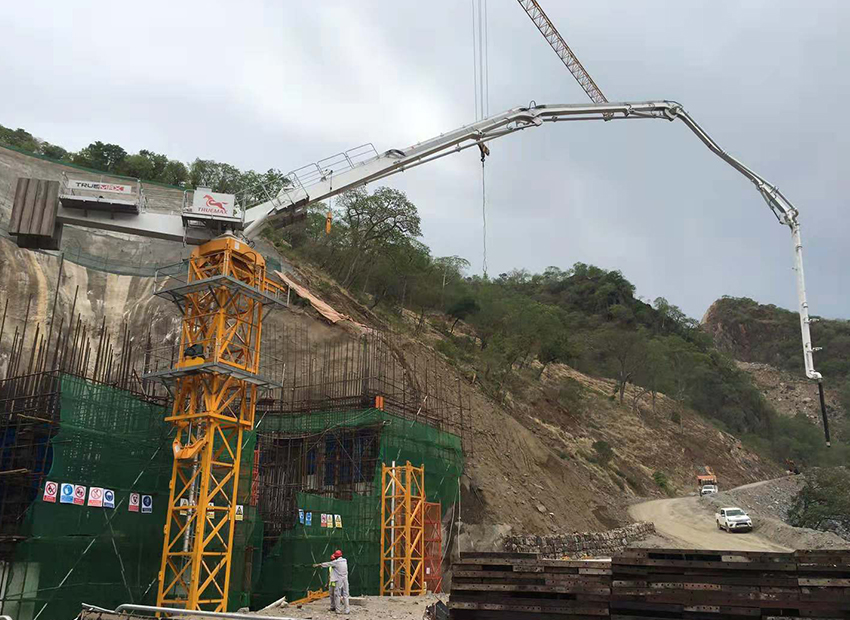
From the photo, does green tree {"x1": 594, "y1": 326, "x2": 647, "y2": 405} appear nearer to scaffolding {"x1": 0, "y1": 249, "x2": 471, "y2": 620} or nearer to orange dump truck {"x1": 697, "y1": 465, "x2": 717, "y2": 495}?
orange dump truck {"x1": 697, "y1": 465, "x2": 717, "y2": 495}

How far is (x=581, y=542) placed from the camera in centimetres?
3047

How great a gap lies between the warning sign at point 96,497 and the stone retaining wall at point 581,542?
14751mm

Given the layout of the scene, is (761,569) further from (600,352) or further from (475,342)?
(600,352)

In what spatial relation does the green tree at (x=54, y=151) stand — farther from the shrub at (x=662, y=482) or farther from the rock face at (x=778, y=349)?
the rock face at (x=778, y=349)

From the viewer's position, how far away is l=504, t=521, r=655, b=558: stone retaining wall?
27.5m

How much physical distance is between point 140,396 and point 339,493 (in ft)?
27.0

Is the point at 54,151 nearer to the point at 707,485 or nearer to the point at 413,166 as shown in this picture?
the point at 413,166

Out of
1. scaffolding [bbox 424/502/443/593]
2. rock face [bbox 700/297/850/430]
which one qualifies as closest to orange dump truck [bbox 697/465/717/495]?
scaffolding [bbox 424/502/443/593]

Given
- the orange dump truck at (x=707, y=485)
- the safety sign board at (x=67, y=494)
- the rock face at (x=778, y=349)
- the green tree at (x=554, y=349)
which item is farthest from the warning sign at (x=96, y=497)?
the rock face at (x=778, y=349)

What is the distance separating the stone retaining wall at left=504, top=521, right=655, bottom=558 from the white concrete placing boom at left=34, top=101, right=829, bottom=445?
12.8 m

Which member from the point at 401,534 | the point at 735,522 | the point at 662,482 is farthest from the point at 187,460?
the point at 662,482

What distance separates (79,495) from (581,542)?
71.4 ft

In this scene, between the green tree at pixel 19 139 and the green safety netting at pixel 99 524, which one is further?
the green tree at pixel 19 139

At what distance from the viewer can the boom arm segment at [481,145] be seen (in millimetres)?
21688
